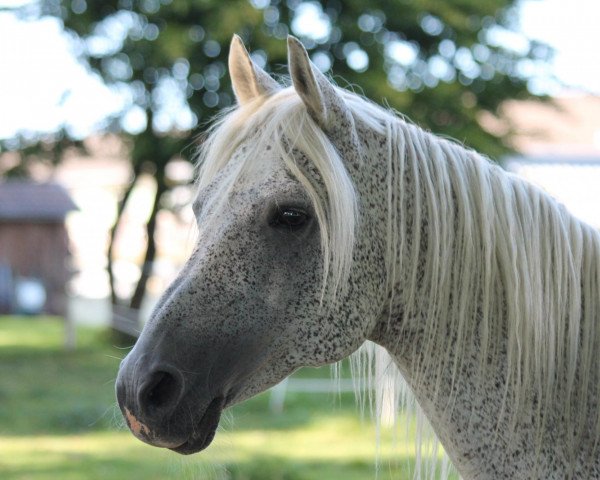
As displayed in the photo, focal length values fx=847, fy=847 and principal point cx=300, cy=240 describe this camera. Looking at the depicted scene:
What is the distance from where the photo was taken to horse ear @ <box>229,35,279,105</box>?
7.01 feet

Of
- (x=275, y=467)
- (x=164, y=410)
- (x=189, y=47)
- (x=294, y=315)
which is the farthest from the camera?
(x=189, y=47)

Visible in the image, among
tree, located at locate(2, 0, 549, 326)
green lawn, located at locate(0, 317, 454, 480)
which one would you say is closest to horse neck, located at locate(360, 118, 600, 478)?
green lawn, located at locate(0, 317, 454, 480)

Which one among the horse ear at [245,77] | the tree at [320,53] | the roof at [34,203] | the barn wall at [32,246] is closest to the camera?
the horse ear at [245,77]

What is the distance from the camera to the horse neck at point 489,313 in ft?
5.90

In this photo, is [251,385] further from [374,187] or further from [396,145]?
[396,145]

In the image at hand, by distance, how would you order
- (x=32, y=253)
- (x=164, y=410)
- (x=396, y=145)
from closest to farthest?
(x=164, y=410) → (x=396, y=145) → (x=32, y=253)

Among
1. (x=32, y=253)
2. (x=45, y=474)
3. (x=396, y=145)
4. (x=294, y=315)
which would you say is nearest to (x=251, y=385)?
(x=294, y=315)

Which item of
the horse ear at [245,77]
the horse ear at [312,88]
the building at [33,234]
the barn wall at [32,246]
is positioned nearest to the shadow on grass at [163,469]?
the horse ear at [245,77]

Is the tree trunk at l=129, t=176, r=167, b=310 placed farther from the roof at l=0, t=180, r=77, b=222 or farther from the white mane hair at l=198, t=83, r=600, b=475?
the roof at l=0, t=180, r=77, b=222

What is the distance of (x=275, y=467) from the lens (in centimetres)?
588

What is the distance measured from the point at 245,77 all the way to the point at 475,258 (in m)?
0.77

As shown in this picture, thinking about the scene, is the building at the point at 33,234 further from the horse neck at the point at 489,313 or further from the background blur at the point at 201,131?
the horse neck at the point at 489,313

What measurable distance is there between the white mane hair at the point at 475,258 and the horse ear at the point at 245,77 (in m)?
0.20

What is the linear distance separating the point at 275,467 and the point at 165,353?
441 centimetres
